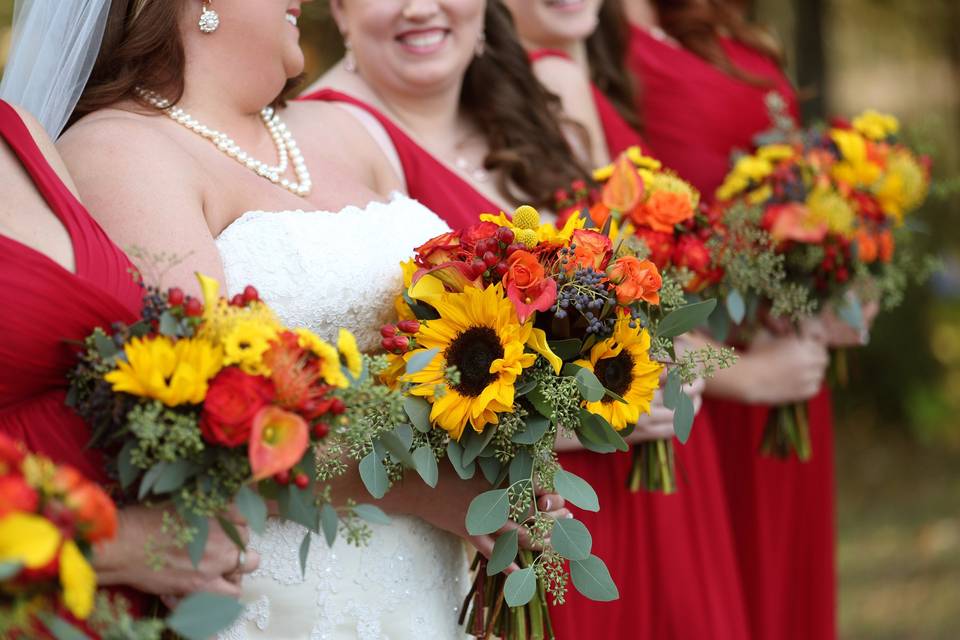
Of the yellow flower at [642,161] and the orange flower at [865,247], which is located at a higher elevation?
the yellow flower at [642,161]

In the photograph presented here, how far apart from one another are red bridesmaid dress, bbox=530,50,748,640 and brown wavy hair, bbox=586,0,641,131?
1.36 meters

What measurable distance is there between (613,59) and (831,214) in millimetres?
1153

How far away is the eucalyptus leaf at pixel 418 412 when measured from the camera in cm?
204

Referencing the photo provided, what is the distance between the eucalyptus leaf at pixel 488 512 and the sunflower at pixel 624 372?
240 mm

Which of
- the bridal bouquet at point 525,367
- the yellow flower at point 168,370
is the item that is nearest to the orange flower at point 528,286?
the bridal bouquet at point 525,367

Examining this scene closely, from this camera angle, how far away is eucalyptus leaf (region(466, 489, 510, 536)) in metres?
2.08

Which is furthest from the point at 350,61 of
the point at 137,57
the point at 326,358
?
the point at 326,358

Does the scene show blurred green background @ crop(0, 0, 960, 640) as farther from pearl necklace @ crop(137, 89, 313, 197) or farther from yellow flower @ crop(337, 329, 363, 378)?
yellow flower @ crop(337, 329, 363, 378)

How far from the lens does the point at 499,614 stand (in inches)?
95.4

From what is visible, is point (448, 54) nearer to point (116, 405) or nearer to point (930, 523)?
point (116, 405)

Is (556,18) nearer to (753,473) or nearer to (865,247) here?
(865,247)

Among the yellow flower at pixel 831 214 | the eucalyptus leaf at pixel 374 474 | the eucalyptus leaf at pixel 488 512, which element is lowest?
the eucalyptus leaf at pixel 488 512

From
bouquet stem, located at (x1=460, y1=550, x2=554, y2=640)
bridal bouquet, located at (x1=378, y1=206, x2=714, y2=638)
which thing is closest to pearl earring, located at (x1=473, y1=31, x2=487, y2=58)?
bridal bouquet, located at (x1=378, y1=206, x2=714, y2=638)

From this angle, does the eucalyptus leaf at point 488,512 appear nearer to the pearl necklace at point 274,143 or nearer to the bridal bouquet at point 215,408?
the bridal bouquet at point 215,408
